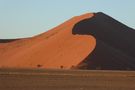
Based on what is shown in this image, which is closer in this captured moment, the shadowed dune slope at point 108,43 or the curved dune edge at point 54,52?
the shadowed dune slope at point 108,43

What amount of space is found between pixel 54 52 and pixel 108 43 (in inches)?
472

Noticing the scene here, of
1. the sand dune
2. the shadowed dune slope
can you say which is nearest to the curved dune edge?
the sand dune

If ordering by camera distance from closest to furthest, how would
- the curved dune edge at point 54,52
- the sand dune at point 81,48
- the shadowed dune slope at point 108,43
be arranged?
the shadowed dune slope at point 108,43 < the sand dune at point 81,48 < the curved dune edge at point 54,52

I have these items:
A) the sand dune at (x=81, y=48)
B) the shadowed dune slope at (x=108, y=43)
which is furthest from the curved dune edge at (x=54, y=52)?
the shadowed dune slope at (x=108, y=43)

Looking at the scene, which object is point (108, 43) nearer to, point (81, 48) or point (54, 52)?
point (54, 52)

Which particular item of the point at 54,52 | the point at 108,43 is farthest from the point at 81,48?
the point at 108,43

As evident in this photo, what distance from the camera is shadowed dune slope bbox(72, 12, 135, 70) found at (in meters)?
79.6

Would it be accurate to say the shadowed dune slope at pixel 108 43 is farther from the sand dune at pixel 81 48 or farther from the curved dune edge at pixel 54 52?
the curved dune edge at pixel 54 52

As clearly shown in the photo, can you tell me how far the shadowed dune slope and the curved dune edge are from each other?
4.64ft

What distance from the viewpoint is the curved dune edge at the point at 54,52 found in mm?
81688

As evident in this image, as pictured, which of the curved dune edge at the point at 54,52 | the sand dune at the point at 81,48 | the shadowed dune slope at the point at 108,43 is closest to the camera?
the shadowed dune slope at the point at 108,43

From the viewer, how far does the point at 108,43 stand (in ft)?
315

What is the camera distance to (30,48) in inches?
3930

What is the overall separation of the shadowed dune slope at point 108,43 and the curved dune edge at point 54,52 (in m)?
1.41
